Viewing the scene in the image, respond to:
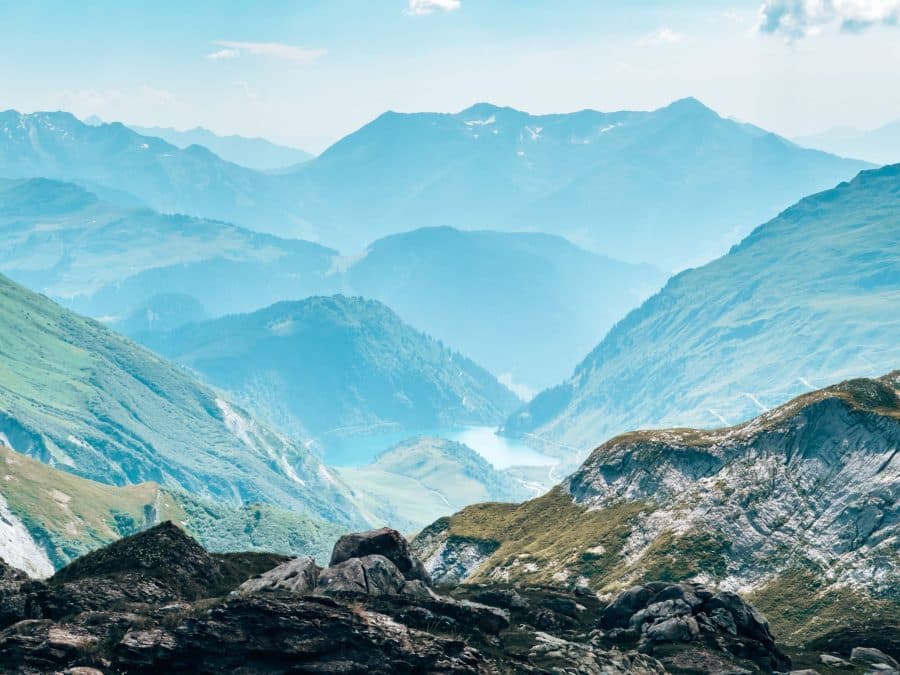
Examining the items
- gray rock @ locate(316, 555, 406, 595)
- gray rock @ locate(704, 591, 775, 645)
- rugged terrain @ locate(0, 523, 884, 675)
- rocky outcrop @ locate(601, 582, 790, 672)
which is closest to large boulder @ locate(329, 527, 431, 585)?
rugged terrain @ locate(0, 523, 884, 675)

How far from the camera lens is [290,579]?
11050 centimetres

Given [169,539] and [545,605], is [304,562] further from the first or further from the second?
[545,605]

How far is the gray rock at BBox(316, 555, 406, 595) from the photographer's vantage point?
10938 cm

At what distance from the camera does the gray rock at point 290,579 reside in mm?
108312

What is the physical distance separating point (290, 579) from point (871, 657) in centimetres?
5925

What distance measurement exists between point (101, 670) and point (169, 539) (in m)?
30.5

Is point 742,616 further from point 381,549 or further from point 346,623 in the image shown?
point 346,623

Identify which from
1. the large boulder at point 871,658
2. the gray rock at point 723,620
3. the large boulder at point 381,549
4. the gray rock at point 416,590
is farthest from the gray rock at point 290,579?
the large boulder at point 871,658

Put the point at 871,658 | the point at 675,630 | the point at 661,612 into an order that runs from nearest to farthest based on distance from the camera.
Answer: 1. the point at 675,630
2. the point at 661,612
3. the point at 871,658

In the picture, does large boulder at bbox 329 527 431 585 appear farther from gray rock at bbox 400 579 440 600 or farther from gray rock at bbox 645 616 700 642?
gray rock at bbox 645 616 700 642

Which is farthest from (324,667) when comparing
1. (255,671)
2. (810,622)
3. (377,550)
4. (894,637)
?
(810,622)

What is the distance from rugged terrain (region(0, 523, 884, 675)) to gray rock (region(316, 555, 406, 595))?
142mm

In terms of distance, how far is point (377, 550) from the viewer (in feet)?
416

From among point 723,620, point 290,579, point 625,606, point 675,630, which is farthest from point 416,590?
point 723,620
